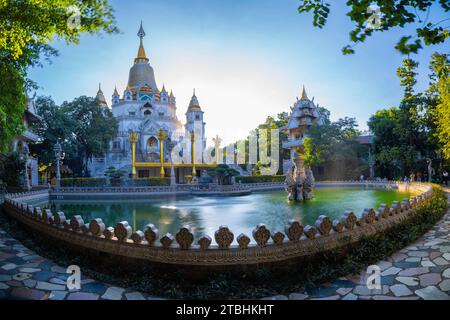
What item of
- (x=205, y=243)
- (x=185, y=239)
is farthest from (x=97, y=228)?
(x=205, y=243)

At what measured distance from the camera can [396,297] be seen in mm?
3953

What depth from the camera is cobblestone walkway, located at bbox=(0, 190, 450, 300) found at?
410 centimetres

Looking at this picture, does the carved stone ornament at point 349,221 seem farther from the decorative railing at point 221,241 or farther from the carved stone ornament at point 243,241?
the carved stone ornament at point 243,241

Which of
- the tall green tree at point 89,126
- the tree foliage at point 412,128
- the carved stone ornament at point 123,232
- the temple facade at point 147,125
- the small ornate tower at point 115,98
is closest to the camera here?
the carved stone ornament at point 123,232

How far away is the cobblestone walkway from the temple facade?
30959mm

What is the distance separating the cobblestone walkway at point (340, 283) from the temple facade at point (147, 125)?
102 feet

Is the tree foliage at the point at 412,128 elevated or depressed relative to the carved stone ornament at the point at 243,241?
elevated

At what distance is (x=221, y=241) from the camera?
15.1 ft

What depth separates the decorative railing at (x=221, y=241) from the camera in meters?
4.61

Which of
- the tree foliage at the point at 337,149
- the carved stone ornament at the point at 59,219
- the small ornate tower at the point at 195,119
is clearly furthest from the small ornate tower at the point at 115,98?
the carved stone ornament at the point at 59,219

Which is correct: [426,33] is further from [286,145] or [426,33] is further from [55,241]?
[286,145]

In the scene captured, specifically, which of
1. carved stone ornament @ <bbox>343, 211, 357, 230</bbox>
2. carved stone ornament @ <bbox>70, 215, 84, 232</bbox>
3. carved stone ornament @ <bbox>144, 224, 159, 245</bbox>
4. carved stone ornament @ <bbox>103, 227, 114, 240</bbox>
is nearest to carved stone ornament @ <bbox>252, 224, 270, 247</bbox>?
carved stone ornament @ <bbox>144, 224, 159, 245</bbox>

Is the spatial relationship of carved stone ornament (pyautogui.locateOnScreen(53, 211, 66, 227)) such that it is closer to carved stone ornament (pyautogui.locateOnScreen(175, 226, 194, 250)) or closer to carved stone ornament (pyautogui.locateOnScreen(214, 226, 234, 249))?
carved stone ornament (pyautogui.locateOnScreen(175, 226, 194, 250))

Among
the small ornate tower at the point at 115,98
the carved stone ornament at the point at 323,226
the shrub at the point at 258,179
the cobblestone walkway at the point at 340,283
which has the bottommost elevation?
the cobblestone walkway at the point at 340,283
